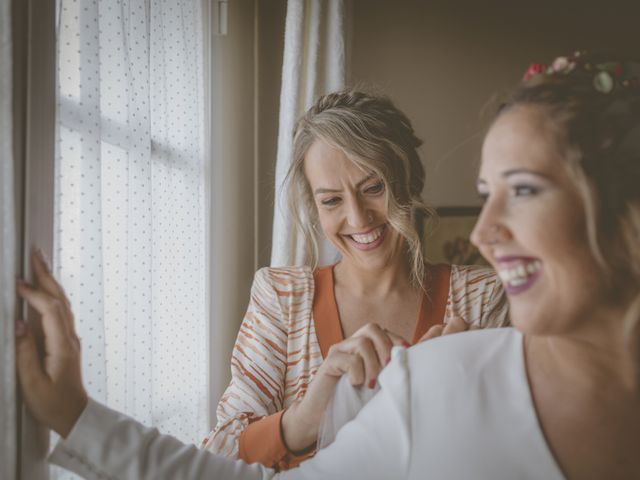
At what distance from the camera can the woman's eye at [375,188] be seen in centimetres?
141

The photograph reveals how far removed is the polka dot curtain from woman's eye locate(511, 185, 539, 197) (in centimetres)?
72

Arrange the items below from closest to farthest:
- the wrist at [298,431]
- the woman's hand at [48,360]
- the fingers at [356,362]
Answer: the woman's hand at [48,360] < the fingers at [356,362] < the wrist at [298,431]

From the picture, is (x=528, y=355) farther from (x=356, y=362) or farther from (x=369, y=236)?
(x=369, y=236)

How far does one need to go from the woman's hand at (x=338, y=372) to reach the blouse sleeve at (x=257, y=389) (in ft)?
0.13

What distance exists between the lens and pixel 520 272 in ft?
2.42

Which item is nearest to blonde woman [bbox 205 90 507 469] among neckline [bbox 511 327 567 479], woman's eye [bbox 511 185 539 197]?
neckline [bbox 511 327 567 479]

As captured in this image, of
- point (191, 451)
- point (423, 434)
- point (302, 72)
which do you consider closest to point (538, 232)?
point (423, 434)

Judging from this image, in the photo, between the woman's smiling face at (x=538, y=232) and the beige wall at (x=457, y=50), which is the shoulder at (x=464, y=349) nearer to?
the woman's smiling face at (x=538, y=232)

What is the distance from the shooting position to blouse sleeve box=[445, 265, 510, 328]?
1.41 metres

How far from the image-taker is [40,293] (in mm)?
806

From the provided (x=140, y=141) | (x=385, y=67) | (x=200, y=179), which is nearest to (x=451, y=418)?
(x=140, y=141)

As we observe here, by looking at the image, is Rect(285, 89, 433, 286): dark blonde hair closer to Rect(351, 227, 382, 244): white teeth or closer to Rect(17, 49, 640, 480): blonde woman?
Rect(351, 227, 382, 244): white teeth

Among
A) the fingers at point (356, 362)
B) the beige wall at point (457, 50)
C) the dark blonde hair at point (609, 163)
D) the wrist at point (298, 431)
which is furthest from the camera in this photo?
the beige wall at point (457, 50)

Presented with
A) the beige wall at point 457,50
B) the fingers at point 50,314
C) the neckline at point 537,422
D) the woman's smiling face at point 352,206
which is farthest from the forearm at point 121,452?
the beige wall at point 457,50
